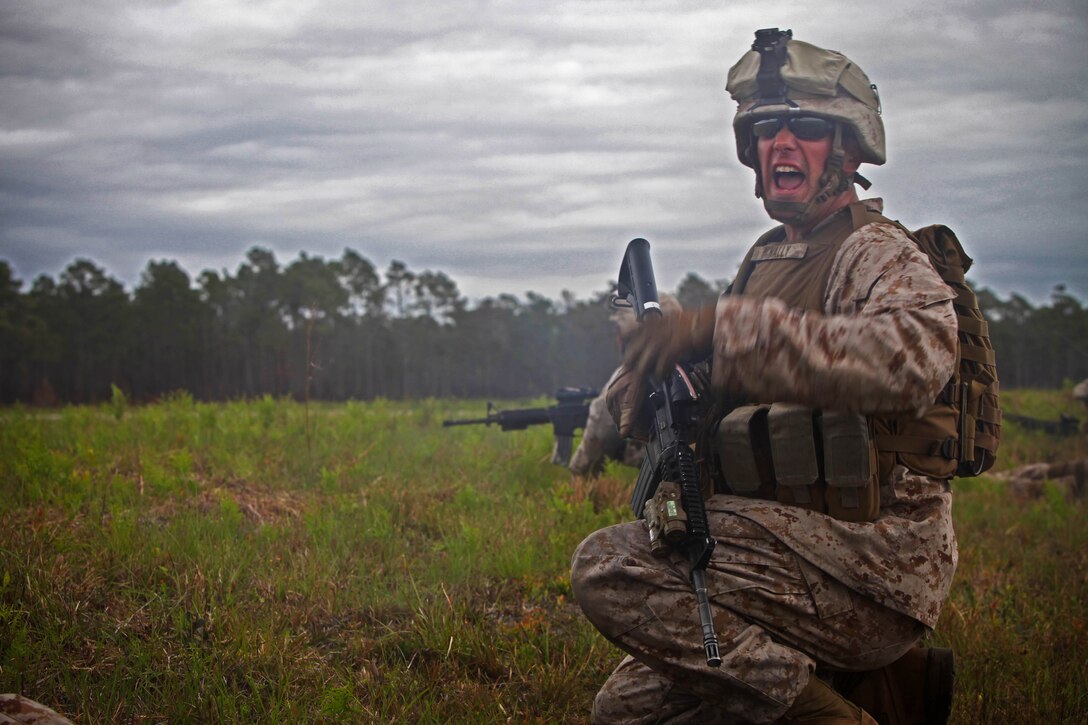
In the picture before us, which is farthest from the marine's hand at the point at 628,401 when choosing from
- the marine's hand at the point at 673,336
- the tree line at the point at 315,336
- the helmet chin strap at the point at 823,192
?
the tree line at the point at 315,336

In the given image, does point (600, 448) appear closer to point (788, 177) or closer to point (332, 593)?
point (332, 593)

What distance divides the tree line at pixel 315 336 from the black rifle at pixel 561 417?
18.4 meters

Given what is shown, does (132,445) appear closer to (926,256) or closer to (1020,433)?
(926,256)

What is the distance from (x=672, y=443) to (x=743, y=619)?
631mm

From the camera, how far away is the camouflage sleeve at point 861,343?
2.59 m

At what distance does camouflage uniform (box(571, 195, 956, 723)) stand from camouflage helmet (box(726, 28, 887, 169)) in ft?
1.74

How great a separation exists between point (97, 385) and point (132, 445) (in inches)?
1298

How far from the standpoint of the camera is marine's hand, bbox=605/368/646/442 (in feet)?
11.1

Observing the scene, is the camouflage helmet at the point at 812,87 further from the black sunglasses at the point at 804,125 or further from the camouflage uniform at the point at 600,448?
the camouflage uniform at the point at 600,448

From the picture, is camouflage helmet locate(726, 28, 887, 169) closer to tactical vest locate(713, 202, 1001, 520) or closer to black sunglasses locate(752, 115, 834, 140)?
black sunglasses locate(752, 115, 834, 140)

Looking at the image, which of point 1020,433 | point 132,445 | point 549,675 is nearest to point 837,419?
point 549,675

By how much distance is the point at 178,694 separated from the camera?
3303mm

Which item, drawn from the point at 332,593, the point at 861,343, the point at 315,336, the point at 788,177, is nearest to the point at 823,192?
the point at 788,177

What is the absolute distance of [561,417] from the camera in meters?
8.52
